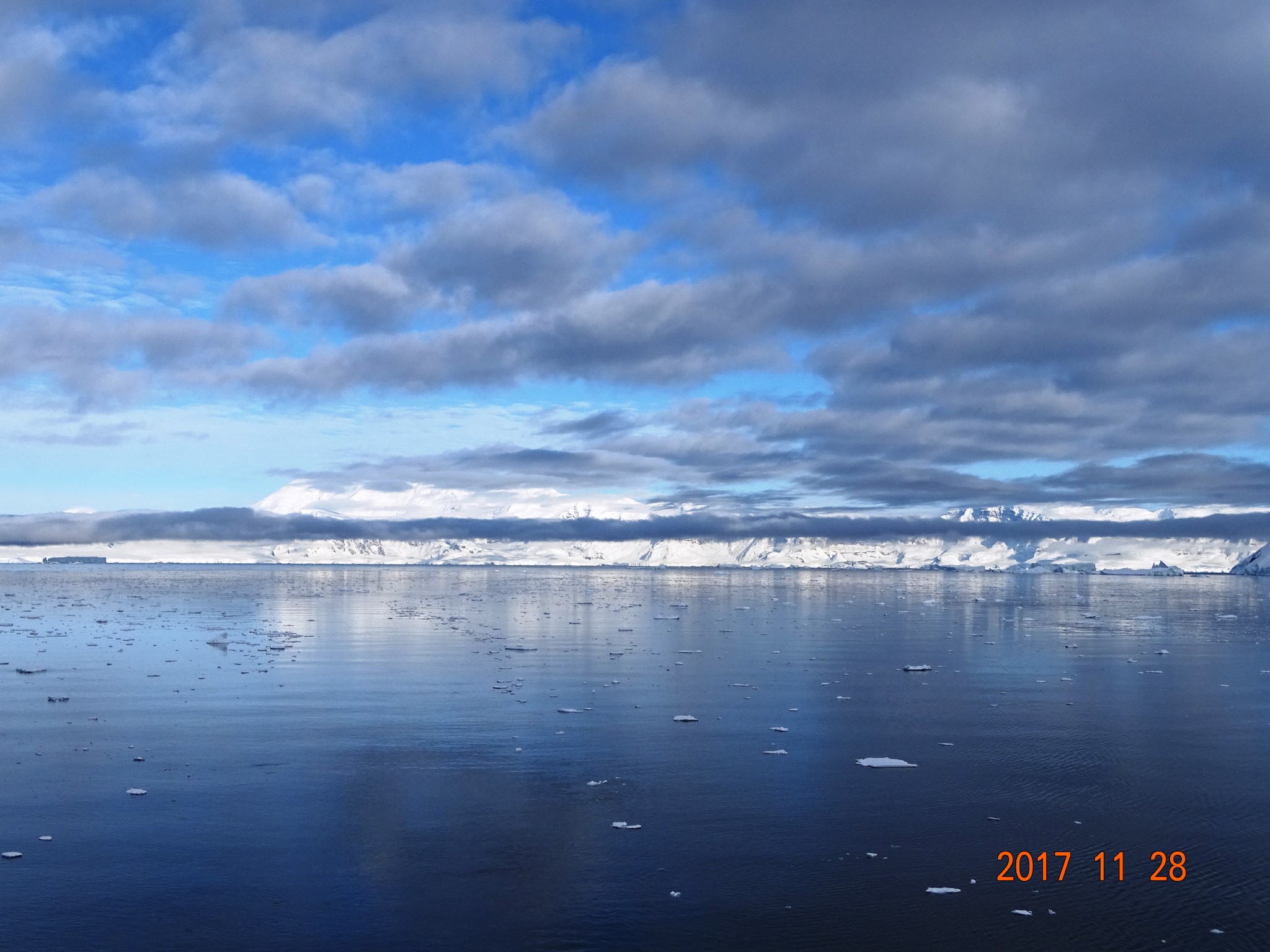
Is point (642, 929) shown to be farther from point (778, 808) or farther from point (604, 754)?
point (604, 754)

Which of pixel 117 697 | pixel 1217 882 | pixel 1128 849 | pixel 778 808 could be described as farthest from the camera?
pixel 117 697

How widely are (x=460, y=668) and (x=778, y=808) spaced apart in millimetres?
15191

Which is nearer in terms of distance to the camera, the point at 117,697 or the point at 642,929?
the point at 642,929

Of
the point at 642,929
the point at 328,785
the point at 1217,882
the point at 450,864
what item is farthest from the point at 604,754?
the point at 1217,882

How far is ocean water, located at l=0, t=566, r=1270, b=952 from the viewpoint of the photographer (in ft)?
32.1

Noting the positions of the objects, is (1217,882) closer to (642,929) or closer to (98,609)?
(642,929)

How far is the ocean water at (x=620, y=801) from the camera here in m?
9.79

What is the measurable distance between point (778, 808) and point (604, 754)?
3812 millimetres

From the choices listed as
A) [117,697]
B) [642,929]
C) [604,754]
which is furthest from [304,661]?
[642,929]

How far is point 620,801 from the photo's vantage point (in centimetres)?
1380

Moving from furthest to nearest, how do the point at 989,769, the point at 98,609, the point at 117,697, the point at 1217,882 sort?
the point at 98,609 < the point at 117,697 < the point at 989,769 < the point at 1217,882

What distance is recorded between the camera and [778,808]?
13523 mm

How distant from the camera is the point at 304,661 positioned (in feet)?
92.7

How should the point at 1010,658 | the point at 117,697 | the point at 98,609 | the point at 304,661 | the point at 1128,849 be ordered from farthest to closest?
the point at 98,609 → the point at 1010,658 → the point at 304,661 → the point at 117,697 → the point at 1128,849
